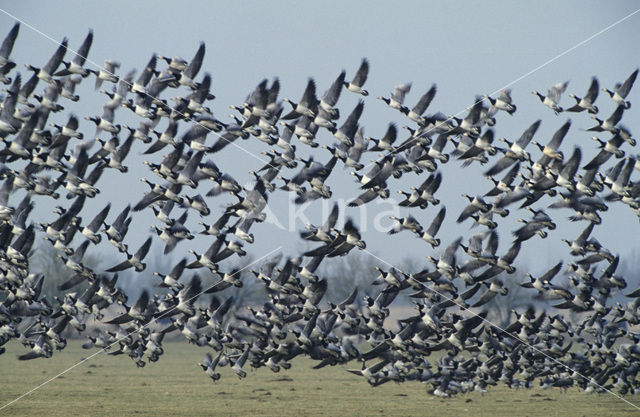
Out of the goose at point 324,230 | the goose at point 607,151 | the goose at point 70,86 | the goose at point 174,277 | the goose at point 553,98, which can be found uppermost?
the goose at point 553,98

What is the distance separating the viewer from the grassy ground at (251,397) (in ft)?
116

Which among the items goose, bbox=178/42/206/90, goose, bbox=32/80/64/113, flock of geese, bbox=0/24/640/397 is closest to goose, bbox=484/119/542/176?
flock of geese, bbox=0/24/640/397

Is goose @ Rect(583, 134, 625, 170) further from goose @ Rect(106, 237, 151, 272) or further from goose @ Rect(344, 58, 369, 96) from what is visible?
goose @ Rect(106, 237, 151, 272)

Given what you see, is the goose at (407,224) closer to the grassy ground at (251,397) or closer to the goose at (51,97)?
the grassy ground at (251,397)

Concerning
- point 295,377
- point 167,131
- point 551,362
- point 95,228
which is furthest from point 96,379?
point 551,362

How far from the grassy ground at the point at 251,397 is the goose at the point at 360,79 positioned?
14252 mm

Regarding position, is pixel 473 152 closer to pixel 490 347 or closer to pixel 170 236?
pixel 490 347

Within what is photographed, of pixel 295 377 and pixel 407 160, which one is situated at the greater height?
pixel 407 160

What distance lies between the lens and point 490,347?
111 ft

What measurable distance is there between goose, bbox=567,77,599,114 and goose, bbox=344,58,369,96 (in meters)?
8.60

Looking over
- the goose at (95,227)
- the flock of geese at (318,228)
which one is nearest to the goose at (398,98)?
the flock of geese at (318,228)

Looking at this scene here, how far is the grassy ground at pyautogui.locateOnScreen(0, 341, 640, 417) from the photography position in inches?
1396

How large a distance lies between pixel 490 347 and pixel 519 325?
158 cm

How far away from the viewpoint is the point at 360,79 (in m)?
32.8
